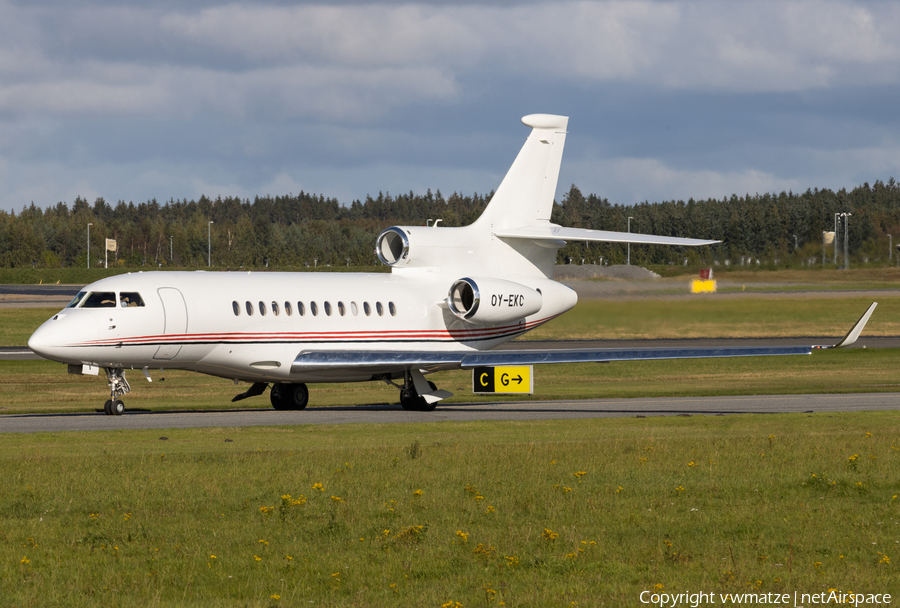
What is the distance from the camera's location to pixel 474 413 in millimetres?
32312

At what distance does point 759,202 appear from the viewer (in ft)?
140

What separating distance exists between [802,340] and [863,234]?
28190 mm

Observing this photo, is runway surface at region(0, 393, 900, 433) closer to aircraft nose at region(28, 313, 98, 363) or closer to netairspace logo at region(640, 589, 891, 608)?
aircraft nose at region(28, 313, 98, 363)

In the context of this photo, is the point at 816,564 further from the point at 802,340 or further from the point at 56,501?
the point at 802,340

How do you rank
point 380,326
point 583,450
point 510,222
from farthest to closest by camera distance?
point 510,222
point 380,326
point 583,450

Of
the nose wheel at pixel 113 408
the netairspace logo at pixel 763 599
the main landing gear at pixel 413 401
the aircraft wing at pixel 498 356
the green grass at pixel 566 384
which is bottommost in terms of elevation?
the green grass at pixel 566 384

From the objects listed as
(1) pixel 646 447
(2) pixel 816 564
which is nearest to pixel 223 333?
(1) pixel 646 447

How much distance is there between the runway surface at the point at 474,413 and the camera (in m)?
26.5

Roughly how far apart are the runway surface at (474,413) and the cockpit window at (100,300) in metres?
2.88

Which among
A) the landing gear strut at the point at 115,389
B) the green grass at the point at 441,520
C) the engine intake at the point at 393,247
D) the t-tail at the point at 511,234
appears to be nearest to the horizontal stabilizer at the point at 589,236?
the t-tail at the point at 511,234

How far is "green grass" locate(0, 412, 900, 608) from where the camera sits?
10812 mm

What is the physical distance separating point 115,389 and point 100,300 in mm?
2496

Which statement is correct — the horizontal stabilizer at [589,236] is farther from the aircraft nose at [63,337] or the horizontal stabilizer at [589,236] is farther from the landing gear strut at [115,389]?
the aircraft nose at [63,337]

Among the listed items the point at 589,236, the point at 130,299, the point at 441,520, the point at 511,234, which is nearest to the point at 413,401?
the point at 511,234
